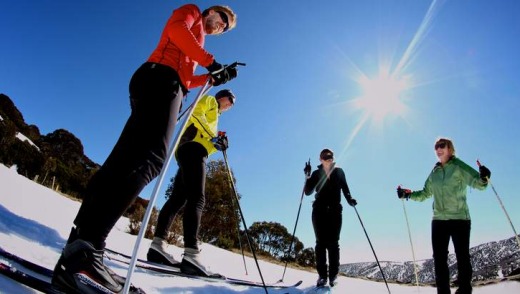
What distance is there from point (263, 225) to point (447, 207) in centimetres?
2985

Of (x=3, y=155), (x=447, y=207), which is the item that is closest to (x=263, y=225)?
(x=3, y=155)

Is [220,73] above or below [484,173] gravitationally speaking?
below

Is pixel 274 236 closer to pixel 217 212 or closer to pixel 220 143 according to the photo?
pixel 217 212

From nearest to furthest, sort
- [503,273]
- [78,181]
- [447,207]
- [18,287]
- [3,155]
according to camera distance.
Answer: [18,287] < [447,207] < [503,273] < [3,155] < [78,181]

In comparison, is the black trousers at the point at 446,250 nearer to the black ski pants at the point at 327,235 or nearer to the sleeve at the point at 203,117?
the black ski pants at the point at 327,235

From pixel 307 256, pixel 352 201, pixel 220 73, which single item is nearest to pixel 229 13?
pixel 220 73

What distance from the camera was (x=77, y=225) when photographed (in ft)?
4.87

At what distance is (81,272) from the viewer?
1397mm

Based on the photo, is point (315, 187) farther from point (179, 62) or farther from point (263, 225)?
point (263, 225)

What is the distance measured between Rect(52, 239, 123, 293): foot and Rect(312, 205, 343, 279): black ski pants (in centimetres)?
357

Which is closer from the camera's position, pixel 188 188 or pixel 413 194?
pixel 188 188

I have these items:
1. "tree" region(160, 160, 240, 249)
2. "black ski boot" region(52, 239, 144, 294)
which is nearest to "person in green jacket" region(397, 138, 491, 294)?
"black ski boot" region(52, 239, 144, 294)

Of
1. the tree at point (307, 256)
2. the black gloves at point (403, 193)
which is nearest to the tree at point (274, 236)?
the tree at point (307, 256)

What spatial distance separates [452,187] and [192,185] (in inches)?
152
